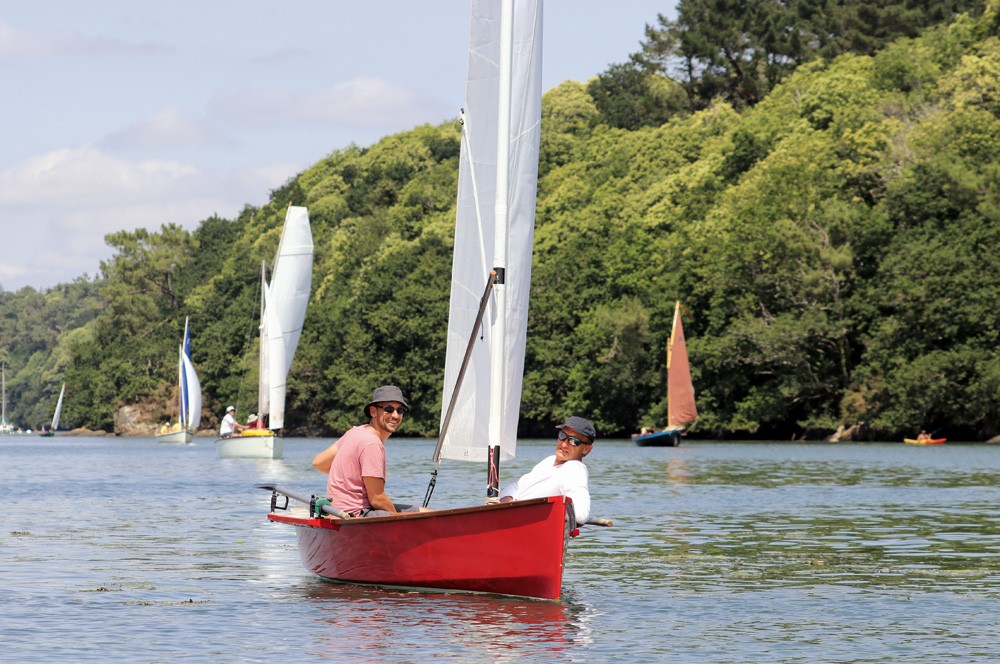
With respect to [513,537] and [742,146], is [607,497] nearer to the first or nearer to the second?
[513,537]

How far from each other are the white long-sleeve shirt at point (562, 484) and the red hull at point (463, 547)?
378mm

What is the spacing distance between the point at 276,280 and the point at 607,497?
3809 centimetres

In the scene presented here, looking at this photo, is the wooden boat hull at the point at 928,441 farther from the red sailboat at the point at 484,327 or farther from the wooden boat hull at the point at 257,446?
the red sailboat at the point at 484,327

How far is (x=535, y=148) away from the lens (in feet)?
66.8

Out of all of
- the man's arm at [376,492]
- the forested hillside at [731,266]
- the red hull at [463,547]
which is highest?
the forested hillside at [731,266]

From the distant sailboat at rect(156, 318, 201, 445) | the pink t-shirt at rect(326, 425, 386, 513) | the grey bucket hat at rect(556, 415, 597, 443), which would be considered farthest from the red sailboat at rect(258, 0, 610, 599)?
the distant sailboat at rect(156, 318, 201, 445)

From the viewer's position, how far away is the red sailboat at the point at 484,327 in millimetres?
19000

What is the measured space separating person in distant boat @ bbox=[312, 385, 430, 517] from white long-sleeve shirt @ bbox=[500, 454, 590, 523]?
1.28m

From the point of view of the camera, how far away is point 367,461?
19.2 metres

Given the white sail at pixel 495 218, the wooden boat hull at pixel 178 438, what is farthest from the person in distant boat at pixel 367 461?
the wooden boat hull at pixel 178 438

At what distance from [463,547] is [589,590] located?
2.52 m

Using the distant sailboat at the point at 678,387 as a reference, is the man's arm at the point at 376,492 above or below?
below

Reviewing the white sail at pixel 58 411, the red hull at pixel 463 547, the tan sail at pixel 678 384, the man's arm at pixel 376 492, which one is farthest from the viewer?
the white sail at pixel 58 411

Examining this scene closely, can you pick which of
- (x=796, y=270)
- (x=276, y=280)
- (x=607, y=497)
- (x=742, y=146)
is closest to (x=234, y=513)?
(x=607, y=497)
